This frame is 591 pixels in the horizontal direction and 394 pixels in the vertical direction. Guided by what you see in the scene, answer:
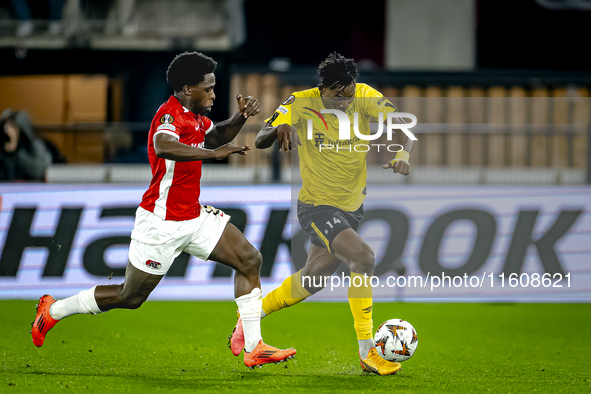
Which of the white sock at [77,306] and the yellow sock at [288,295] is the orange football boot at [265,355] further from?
the white sock at [77,306]

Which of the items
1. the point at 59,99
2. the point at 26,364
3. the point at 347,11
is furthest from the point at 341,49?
the point at 26,364

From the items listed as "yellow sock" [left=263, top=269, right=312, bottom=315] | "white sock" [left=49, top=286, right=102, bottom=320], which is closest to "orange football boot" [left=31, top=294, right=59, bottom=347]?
"white sock" [left=49, top=286, right=102, bottom=320]

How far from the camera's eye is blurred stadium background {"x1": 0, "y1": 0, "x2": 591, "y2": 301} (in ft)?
25.0

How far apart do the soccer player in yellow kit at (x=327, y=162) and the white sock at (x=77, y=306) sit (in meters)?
0.90

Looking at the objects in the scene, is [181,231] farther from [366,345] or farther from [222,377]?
[366,345]

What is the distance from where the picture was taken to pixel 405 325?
473 cm

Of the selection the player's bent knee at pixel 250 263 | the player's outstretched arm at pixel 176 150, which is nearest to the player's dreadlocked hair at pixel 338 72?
the player's outstretched arm at pixel 176 150

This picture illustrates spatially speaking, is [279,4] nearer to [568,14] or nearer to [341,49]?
[341,49]

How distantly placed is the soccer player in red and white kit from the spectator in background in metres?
3.59

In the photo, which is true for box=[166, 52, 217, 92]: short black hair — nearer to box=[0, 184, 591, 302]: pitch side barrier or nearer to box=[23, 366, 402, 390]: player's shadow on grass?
box=[23, 366, 402, 390]: player's shadow on grass

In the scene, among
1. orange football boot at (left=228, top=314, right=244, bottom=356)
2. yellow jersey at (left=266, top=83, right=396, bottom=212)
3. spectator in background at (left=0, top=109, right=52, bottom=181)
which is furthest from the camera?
spectator in background at (left=0, top=109, right=52, bottom=181)

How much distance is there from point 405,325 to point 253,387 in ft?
3.64

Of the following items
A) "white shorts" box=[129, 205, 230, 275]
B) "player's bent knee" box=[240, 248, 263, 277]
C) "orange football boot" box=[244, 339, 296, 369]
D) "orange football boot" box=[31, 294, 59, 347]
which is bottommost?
"orange football boot" box=[244, 339, 296, 369]

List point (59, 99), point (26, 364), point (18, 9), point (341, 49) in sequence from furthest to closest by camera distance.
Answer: point (341, 49)
point (18, 9)
point (59, 99)
point (26, 364)
